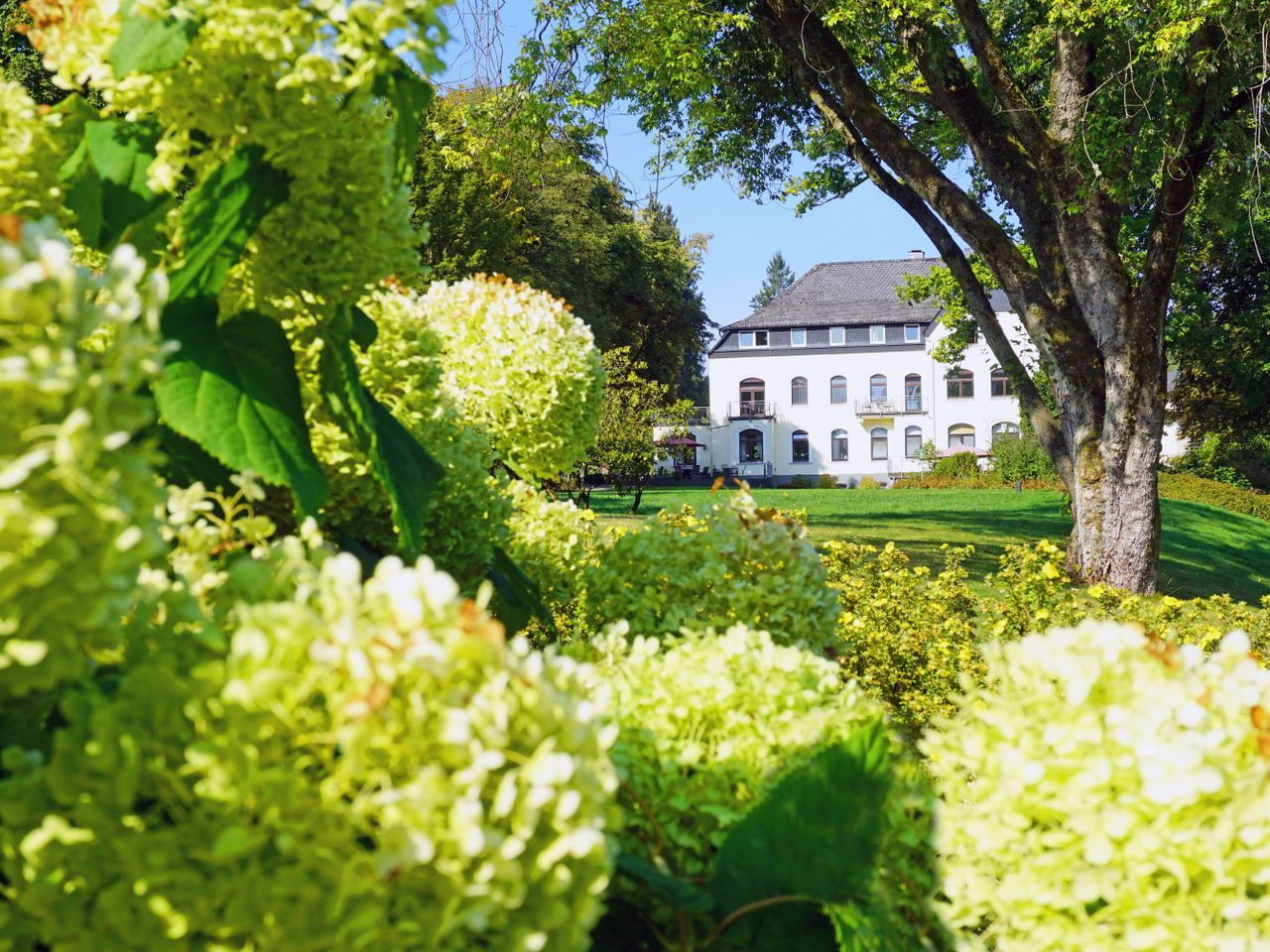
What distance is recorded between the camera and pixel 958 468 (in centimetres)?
4128

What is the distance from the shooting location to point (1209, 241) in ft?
64.0

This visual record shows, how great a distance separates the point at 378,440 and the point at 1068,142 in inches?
355

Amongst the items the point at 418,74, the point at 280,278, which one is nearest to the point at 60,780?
the point at 280,278

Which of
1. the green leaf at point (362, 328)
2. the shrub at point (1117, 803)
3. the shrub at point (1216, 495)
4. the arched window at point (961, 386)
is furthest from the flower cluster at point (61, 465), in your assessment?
the arched window at point (961, 386)

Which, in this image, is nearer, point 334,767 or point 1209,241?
point 334,767

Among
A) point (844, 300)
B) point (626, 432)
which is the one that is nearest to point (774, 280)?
point (844, 300)

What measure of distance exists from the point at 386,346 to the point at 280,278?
56 cm

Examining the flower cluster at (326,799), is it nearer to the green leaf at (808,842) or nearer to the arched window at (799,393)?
the green leaf at (808,842)

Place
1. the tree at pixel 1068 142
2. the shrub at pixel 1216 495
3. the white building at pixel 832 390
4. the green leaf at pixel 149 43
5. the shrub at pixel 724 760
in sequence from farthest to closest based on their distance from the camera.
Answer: the white building at pixel 832 390 → the shrub at pixel 1216 495 → the tree at pixel 1068 142 → the shrub at pixel 724 760 → the green leaf at pixel 149 43

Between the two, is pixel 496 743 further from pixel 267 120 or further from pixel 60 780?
pixel 267 120

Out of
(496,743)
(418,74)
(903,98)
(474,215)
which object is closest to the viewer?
(496,743)

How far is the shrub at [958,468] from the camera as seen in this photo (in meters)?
40.2

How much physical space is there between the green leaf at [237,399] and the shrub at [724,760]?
0.55 m

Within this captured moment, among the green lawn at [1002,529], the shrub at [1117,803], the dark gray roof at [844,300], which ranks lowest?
the green lawn at [1002,529]
